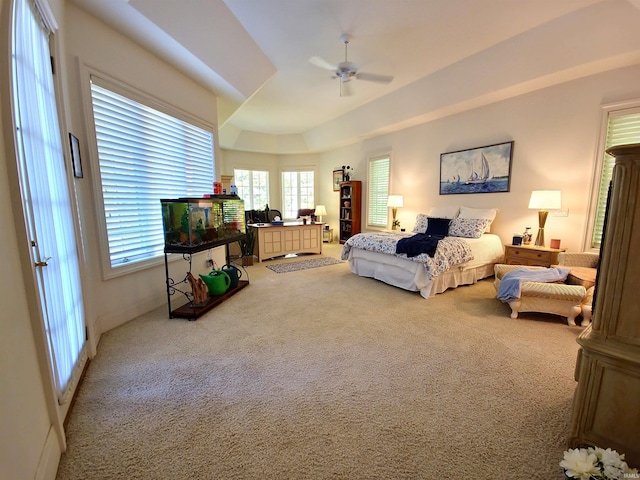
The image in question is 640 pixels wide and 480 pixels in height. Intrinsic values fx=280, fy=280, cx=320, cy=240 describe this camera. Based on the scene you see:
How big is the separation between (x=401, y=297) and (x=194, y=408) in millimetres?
2610

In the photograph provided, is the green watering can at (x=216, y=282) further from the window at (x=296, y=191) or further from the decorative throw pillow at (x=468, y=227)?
the window at (x=296, y=191)

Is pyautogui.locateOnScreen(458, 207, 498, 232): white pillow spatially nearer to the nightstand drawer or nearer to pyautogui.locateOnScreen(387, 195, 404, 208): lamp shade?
the nightstand drawer

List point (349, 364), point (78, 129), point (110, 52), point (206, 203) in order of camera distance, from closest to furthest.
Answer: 1. point (349, 364)
2. point (78, 129)
3. point (110, 52)
4. point (206, 203)

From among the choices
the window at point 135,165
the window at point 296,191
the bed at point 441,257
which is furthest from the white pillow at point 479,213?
the window at point 296,191

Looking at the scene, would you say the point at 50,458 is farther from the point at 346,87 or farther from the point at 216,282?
the point at 346,87

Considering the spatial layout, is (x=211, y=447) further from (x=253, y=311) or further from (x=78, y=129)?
(x=78, y=129)

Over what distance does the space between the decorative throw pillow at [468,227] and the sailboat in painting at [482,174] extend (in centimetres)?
72

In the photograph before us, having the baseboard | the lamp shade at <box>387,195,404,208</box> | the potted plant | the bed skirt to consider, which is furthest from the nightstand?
the baseboard

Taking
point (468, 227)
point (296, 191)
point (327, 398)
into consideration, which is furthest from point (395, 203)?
point (327, 398)

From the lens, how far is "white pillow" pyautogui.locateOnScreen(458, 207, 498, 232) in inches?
171

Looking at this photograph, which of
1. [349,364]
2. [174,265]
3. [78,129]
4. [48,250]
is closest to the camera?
[48,250]

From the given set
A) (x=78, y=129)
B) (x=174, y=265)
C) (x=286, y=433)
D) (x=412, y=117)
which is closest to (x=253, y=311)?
(x=174, y=265)

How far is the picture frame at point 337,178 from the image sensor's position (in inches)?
297

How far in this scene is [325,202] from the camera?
847 centimetres
